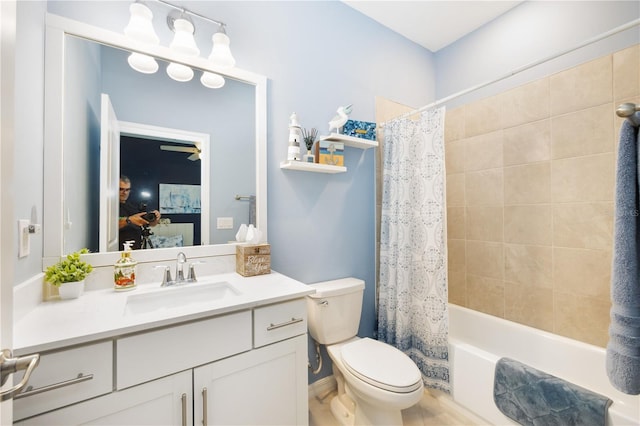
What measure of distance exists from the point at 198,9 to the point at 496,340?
2817 millimetres

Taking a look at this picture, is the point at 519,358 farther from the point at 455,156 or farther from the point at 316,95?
the point at 316,95

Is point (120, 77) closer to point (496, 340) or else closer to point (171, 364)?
point (171, 364)

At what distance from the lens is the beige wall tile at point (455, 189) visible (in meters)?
2.23

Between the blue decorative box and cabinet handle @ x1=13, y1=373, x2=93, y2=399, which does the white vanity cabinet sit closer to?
cabinet handle @ x1=13, y1=373, x2=93, y2=399

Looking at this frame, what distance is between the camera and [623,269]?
763 mm

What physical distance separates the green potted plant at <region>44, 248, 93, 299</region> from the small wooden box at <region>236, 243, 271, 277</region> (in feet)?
2.08

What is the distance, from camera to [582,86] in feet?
5.36

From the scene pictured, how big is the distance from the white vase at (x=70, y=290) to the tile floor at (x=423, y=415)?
1.37 metres

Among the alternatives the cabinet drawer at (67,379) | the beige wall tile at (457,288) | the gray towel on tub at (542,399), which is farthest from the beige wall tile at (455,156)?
the cabinet drawer at (67,379)

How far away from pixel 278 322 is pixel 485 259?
174cm

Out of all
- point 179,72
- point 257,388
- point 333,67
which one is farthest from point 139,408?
point 333,67

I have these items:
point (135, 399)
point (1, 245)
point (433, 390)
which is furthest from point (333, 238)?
point (1, 245)

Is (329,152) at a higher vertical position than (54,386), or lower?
higher

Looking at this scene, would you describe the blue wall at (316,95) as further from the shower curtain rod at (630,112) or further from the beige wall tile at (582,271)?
the shower curtain rod at (630,112)
